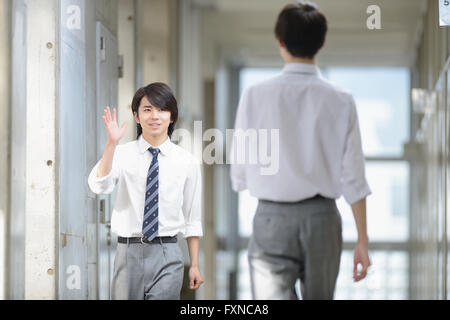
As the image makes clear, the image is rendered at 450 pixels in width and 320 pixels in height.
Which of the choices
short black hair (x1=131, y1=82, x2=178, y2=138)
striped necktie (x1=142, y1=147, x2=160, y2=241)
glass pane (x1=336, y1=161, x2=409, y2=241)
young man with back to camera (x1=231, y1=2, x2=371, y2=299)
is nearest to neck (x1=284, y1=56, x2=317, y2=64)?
young man with back to camera (x1=231, y1=2, x2=371, y2=299)

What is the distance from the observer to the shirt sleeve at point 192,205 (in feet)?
8.89

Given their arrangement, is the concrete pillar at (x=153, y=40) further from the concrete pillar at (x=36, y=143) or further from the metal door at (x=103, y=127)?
the concrete pillar at (x=36, y=143)

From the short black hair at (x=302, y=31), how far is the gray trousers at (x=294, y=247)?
1.60 feet

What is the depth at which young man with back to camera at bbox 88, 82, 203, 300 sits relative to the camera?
2646mm

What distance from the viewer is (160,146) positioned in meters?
2.72

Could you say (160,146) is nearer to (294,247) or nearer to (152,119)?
(152,119)

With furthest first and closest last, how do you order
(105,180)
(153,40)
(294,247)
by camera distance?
(153,40) → (105,180) → (294,247)

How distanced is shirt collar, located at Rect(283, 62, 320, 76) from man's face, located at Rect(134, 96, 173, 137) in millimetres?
439

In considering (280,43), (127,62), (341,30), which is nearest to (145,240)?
(127,62)

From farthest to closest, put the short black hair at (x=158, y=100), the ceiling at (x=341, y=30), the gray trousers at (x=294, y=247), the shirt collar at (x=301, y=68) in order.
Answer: the ceiling at (x=341, y=30) → the short black hair at (x=158, y=100) → the shirt collar at (x=301, y=68) → the gray trousers at (x=294, y=247)

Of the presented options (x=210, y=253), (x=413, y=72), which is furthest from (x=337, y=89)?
(x=210, y=253)

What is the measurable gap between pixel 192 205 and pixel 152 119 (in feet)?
1.05

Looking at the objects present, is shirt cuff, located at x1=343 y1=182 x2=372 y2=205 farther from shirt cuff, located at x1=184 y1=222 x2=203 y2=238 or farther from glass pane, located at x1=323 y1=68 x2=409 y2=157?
shirt cuff, located at x1=184 y1=222 x2=203 y2=238

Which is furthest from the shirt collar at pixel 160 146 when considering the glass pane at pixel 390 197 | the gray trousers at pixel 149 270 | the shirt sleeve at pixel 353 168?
the glass pane at pixel 390 197
